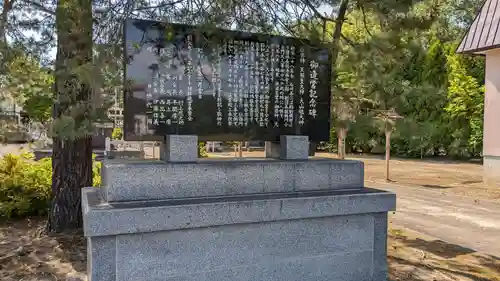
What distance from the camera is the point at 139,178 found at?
11.3 ft

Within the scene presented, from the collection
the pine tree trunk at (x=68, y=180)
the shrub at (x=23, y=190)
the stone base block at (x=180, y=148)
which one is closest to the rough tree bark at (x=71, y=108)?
the pine tree trunk at (x=68, y=180)

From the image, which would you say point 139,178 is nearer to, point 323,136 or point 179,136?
point 179,136

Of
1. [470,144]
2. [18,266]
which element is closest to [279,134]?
[18,266]

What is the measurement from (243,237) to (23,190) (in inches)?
171

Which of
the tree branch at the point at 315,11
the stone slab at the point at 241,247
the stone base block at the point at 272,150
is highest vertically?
the tree branch at the point at 315,11

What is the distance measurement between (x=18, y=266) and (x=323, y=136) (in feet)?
10.9

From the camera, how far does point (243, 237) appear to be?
141 inches

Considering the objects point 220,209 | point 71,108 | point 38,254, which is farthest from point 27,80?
point 220,209

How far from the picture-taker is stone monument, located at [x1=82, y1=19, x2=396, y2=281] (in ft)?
10.9

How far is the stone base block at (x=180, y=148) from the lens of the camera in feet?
12.0

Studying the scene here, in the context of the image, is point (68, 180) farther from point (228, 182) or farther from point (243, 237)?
point (243, 237)

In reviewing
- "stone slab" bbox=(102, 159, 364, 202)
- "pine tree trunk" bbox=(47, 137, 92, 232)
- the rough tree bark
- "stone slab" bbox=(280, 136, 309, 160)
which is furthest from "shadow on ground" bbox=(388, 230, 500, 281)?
"pine tree trunk" bbox=(47, 137, 92, 232)

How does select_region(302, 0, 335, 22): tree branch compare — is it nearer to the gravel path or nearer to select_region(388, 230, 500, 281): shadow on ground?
select_region(388, 230, 500, 281): shadow on ground

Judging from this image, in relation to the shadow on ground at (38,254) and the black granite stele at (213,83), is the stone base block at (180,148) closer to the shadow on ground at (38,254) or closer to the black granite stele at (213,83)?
the black granite stele at (213,83)
